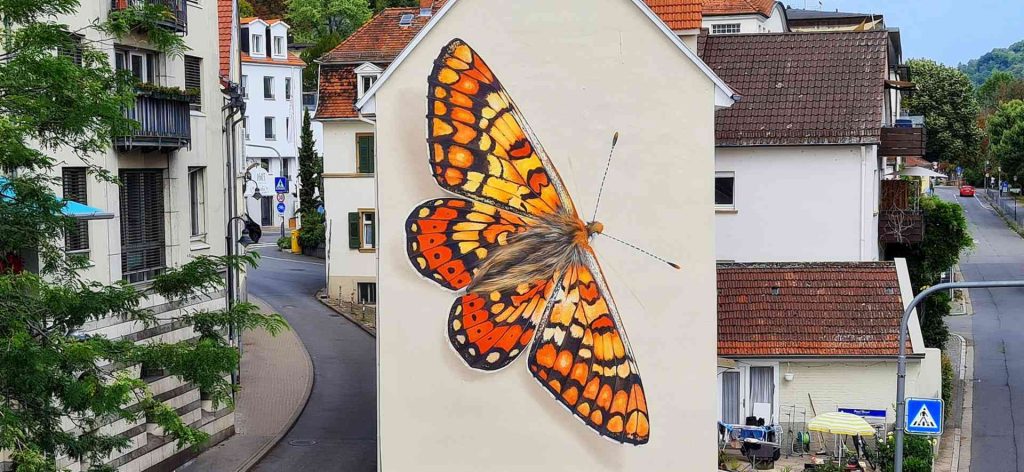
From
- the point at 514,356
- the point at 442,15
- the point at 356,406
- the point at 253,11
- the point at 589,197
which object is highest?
the point at 253,11

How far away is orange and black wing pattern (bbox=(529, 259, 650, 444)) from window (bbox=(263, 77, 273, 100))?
204ft

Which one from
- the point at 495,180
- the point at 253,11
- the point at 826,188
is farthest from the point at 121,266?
the point at 253,11

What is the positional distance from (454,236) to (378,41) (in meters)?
25.6

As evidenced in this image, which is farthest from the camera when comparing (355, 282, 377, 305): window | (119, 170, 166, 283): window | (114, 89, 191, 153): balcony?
(355, 282, 377, 305): window

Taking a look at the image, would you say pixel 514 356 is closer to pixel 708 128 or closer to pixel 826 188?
pixel 708 128

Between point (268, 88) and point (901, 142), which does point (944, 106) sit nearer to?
point (268, 88)

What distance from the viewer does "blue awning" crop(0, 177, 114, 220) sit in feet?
54.6

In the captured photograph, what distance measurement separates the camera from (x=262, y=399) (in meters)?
36.3

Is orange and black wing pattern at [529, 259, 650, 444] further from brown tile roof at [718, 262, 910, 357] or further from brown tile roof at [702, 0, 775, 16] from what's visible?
brown tile roof at [702, 0, 775, 16]

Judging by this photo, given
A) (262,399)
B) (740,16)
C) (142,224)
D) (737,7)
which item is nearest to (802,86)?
(262,399)

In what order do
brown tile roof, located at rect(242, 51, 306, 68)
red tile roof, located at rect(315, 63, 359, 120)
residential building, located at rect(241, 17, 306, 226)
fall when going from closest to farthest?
red tile roof, located at rect(315, 63, 359, 120), brown tile roof, located at rect(242, 51, 306, 68), residential building, located at rect(241, 17, 306, 226)

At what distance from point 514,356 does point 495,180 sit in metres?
3.18

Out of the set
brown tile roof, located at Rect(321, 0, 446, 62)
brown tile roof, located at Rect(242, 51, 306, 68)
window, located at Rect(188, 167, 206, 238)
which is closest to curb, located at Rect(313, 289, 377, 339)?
brown tile roof, located at Rect(321, 0, 446, 62)

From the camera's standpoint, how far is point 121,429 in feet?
86.2
